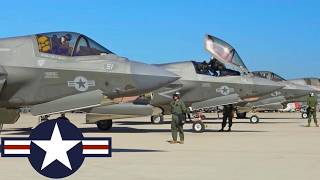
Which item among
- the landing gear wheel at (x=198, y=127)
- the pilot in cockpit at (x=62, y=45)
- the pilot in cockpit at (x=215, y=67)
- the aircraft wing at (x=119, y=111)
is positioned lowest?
the landing gear wheel at (x=198, y=127)

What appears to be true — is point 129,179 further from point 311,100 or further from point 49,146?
point 311,100

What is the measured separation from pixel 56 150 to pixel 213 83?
17841 mm

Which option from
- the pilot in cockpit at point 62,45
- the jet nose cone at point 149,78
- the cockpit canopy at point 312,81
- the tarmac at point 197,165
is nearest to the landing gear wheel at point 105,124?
the jet nose cone at point 149,78

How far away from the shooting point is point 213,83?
69.1 feet

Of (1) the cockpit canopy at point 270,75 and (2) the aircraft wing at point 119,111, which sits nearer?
(2) the aircraft wing at point 119,111

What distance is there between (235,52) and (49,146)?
57.2 ft

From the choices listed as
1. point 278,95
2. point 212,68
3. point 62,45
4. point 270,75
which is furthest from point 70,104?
point 270,75

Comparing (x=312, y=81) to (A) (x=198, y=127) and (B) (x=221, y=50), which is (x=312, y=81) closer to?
(B) (x=221, y=50)

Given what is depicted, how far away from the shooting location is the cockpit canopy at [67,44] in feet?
40.4

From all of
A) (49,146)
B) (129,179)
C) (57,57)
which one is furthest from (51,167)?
(57,57)

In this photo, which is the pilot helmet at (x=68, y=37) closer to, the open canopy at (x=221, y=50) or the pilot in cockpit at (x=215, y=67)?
the open canopy at (x=221, y=50)

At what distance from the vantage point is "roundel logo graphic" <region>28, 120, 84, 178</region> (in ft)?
11.3

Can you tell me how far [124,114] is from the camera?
674 inches

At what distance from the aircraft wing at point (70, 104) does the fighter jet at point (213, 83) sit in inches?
277
